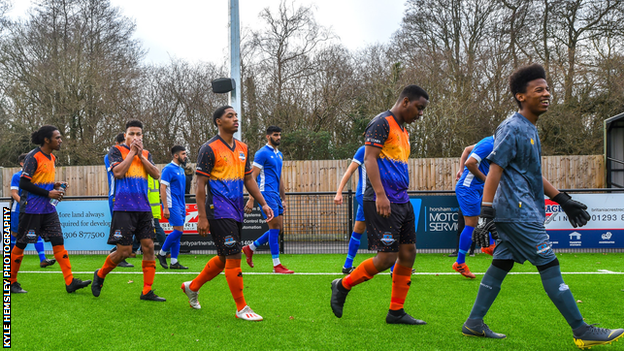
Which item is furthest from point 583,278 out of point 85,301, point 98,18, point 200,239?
point 98,18

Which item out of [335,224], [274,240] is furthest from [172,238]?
[335,224]

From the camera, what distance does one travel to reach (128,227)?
4.85 m

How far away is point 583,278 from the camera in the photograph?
598cm

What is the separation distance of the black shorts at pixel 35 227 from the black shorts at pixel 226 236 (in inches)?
100

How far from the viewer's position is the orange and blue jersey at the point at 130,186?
487 cm

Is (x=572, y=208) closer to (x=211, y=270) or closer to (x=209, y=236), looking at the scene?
(x=211, y=270)

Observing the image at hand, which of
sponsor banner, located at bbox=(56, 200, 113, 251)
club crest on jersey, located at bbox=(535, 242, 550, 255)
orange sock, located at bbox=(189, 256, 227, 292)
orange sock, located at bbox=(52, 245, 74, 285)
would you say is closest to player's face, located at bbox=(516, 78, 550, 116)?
club crest on jersey, located at bbox=(535, 242, 550, 255)

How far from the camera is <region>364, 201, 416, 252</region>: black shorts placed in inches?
142

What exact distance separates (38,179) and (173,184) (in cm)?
257

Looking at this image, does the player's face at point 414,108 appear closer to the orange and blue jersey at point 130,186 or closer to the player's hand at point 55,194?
the orange and blue jersey at point 130,186

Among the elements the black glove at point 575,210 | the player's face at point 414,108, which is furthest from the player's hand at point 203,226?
the black glove at point 575,210

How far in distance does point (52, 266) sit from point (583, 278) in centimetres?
852

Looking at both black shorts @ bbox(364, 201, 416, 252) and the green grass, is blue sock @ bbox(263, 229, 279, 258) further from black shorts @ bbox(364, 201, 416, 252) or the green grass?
black shorts @ bbox(364, 201, 416, 252)

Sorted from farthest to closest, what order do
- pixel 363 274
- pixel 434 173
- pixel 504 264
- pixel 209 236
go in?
pixel 434 173 < pixel 209 236 < pixel 363 274 < pixel 504 264
